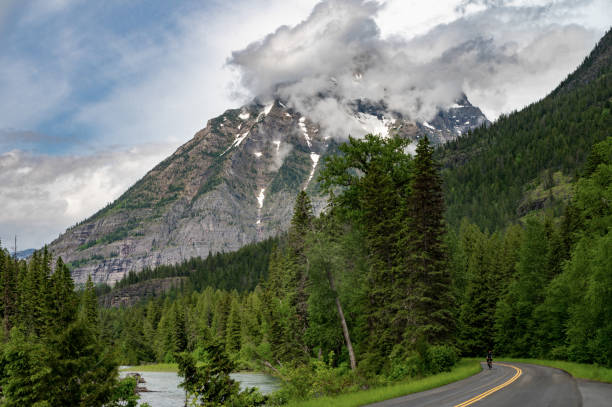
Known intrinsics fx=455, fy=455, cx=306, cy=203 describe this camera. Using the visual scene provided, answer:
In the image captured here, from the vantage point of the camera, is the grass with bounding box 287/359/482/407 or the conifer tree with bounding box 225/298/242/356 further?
the conifer tree with bounding box 225/298/242/356

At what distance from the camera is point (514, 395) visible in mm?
20344

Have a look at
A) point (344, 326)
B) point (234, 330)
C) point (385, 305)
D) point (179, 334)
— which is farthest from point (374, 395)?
point (179, 334)

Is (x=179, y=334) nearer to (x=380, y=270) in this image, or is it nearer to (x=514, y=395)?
(x=380, y=270)

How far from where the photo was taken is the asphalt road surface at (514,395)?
1786 centimetres

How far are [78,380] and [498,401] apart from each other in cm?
1637

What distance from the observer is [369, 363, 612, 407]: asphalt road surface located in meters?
17.9

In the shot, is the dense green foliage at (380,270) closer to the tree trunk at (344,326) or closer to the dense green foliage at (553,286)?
the tree trunk at (344,326)

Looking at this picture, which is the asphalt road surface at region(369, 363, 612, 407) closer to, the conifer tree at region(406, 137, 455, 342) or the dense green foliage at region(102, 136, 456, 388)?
the dense green foliage at region(102, 136, 456, 388)

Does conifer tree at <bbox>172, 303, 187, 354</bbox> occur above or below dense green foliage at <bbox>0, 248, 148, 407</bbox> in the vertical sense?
below

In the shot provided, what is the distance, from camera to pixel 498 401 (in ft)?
59.8

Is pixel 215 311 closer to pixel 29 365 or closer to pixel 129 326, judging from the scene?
pixel 129 326

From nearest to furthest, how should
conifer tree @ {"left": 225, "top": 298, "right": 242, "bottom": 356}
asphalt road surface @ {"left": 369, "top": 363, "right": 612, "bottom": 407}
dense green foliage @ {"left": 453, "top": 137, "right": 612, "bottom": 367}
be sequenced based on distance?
asphalt road surface @ {"left": 369, "top": 363, "right": 612, "bottom": 407} < dense green foliage @ {"left": 453, "top": 137, "right": 612, "bottom": 367} < conifer tree @ {"left": 225, "top": 298, "right": 242, "bottom": 356}

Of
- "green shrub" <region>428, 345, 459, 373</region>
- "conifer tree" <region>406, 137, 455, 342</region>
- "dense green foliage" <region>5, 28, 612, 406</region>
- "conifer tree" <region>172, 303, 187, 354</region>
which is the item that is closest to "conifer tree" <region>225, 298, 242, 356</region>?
"conifer tree" <region>172, 303, 187, 354</region>

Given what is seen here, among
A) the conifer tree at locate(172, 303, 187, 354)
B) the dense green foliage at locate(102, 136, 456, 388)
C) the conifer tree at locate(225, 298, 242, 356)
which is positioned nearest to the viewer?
the dense green foliage at locate(102, 136, 456, 388)
